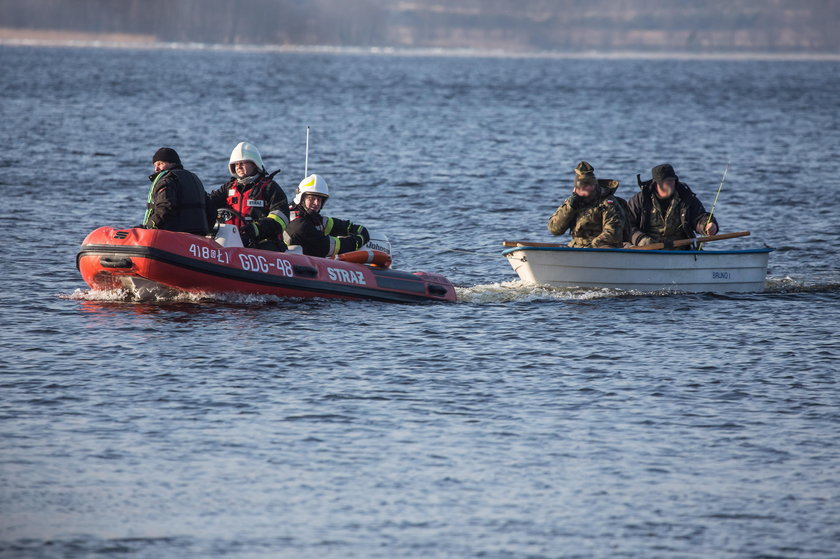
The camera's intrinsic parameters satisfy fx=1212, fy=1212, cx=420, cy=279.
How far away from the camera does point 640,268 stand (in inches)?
595

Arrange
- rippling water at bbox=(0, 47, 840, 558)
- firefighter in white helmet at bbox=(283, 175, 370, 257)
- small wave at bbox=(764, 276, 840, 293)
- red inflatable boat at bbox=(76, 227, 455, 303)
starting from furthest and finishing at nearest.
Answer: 1. small wave at bbox=(764, 276, 840, 293)
2. firefighter in white helmet at bbox=(283, 175, 370, 257)
3. red inflatable boat at bbox=(76, 227, 455, 303)
4. rippling water at bbox=(0, 47, 840, 558)

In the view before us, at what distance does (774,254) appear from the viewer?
64.6 feet

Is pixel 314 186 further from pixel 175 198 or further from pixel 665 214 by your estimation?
pixel 665 214

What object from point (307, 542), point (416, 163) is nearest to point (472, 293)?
point (307, 542)

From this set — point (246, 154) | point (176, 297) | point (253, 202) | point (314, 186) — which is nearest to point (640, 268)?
point (314, 186)

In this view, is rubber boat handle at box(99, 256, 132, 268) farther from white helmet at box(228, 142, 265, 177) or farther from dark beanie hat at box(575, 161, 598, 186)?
dark beanie hat at box(575, 161, 598, 186)

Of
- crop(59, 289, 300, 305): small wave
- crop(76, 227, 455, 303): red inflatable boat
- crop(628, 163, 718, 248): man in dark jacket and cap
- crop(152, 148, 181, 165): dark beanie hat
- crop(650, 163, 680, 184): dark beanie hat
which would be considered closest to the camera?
crop(76, 227, 455, 303): red inflatable boat

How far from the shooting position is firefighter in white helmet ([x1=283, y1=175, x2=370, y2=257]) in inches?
566

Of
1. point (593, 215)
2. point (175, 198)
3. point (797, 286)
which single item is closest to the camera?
point (175, 198)

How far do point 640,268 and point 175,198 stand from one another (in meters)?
5.76

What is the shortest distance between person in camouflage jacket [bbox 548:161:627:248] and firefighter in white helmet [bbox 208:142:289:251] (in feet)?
11.0

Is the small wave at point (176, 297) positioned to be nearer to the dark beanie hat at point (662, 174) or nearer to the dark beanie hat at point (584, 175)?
the dark beanie hat at point (584, 175)

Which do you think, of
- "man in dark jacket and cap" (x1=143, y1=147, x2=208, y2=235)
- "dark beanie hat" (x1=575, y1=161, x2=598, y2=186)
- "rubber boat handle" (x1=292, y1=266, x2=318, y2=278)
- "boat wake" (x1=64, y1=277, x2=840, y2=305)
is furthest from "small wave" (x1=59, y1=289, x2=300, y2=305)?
"dark beanie hat" (x1=575, y1=161, x2=598, y2=186)

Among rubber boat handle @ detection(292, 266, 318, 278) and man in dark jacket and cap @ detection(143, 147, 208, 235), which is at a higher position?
man in dark jacket and cap @ detection(143, 147, 208, 235)
